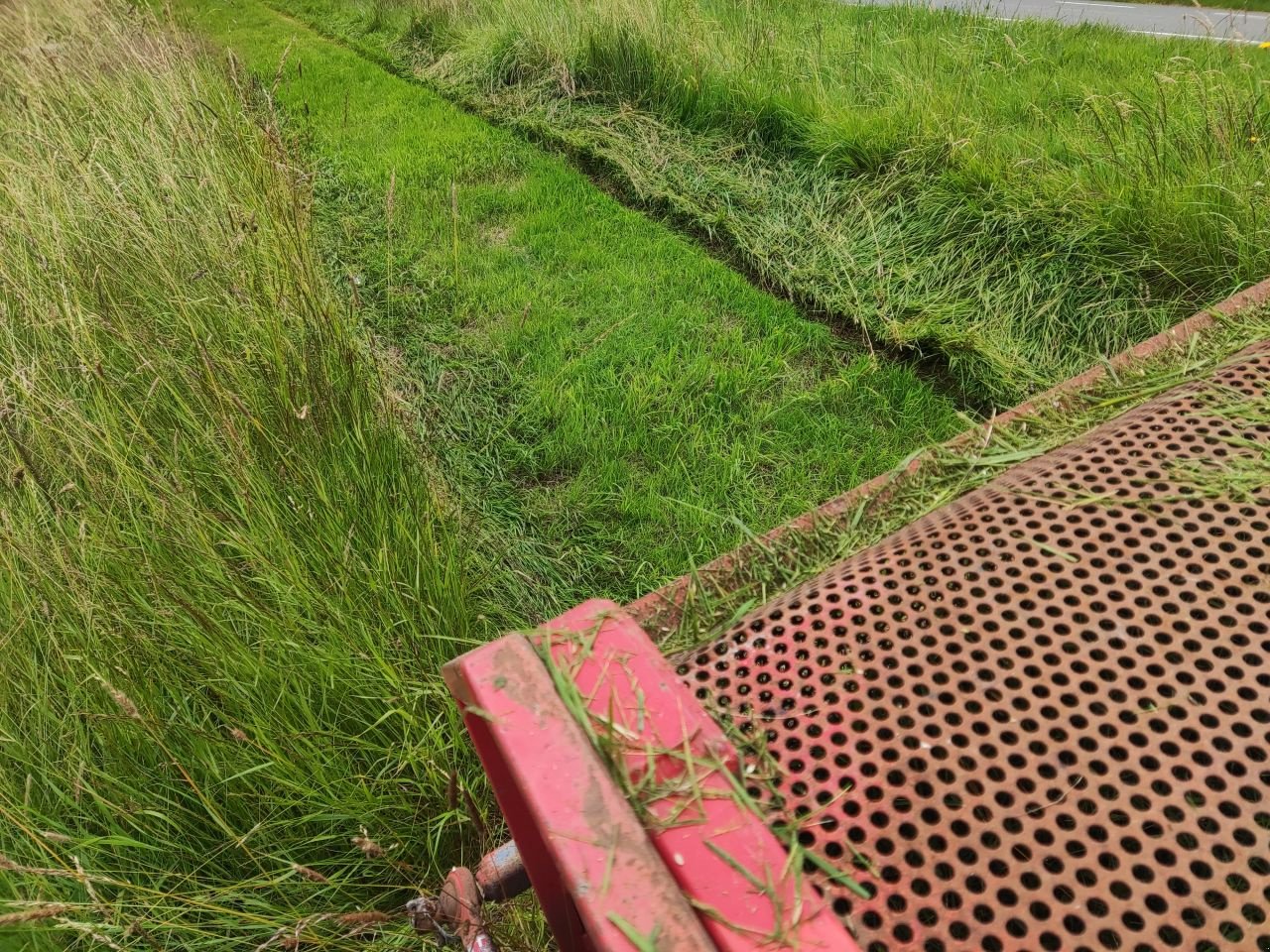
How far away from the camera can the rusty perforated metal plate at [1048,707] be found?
0.89 metres

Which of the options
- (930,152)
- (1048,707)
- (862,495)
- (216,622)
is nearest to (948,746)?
(1048,707)

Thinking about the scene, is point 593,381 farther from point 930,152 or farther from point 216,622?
point 930,152

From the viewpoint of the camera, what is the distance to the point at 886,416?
3188 mm

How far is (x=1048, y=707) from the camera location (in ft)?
3.46

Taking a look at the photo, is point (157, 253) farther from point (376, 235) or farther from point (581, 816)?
point (581, 816)

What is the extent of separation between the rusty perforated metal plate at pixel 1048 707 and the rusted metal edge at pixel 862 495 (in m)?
0.29

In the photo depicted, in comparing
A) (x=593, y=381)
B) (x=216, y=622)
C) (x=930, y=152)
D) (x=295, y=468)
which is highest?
(x=930, y=152)

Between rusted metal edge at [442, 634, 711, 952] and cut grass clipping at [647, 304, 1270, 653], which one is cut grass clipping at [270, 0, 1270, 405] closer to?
cut grass clipping at [647, 304, 1270, 653]

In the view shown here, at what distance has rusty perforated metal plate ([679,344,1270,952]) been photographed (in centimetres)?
89

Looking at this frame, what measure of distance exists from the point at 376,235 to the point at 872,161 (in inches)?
112

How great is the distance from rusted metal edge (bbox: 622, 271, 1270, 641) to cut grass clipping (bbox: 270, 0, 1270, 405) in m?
1.10

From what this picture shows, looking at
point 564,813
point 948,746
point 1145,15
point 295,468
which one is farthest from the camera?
point 1145,15

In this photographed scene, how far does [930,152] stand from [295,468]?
3508 millimetres

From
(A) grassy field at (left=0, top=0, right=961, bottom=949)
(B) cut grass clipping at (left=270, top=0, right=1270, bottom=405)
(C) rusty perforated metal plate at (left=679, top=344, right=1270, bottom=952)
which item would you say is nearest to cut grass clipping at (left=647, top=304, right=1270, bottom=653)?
(C) rusty perforated metal plate at (left=679, top=344, right=1270, bottom=952)
